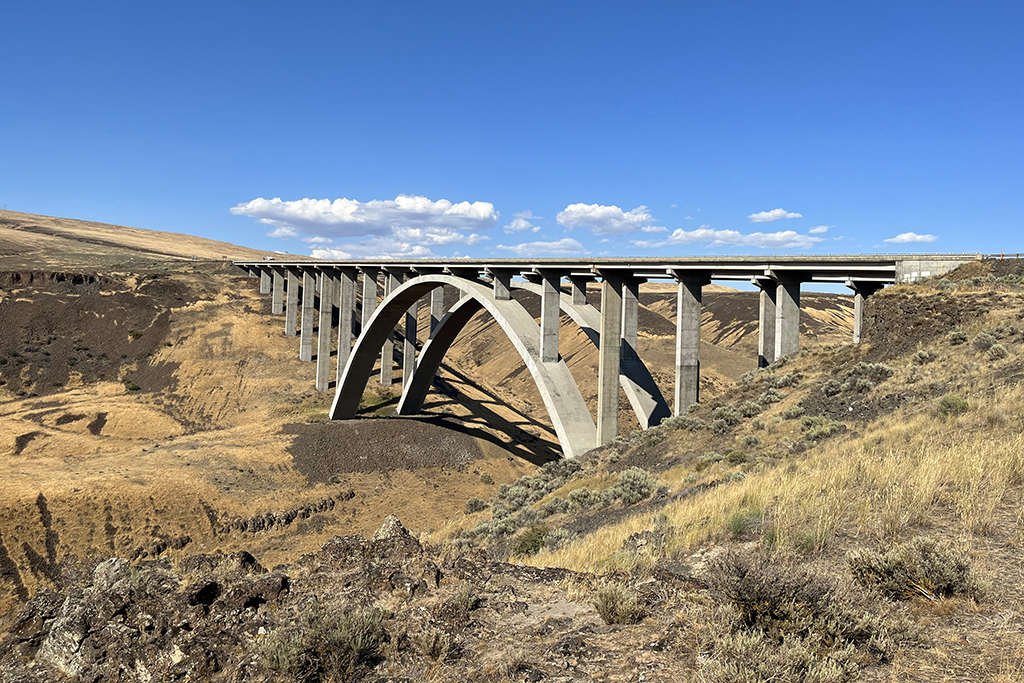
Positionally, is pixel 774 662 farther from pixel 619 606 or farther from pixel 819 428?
pixel 819 428

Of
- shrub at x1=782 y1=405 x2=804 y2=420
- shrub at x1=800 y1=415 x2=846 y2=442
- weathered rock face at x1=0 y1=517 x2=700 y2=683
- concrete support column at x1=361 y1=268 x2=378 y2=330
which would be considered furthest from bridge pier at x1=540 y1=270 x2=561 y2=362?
concrete support column at x1=361 y1=268 x2=378 y2=330

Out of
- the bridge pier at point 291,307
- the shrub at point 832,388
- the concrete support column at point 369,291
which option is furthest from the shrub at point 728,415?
the bridge pier at point 291,307

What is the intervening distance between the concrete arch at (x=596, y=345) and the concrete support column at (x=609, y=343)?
0.39 metres

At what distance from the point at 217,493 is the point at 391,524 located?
20.9 m

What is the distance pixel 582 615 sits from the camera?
209 inches

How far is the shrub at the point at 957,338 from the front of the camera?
14078mm

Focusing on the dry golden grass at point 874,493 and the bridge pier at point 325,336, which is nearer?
the dry golden grass at point 874,493

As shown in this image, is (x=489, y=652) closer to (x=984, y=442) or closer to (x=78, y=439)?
(x=984, y=442)

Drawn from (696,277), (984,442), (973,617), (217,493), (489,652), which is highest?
(696,277)

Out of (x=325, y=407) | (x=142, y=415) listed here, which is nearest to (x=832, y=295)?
(x=325, y=407)

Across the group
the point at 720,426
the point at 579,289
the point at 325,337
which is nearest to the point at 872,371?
the point at 720,426

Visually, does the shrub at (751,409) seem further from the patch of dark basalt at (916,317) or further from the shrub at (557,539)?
the shrub at (557,539)

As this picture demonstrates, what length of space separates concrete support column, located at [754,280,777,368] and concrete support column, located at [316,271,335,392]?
33131mm

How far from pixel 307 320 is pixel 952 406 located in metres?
45.3
